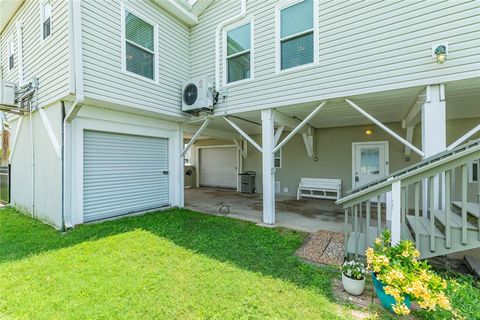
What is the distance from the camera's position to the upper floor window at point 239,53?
5.47m

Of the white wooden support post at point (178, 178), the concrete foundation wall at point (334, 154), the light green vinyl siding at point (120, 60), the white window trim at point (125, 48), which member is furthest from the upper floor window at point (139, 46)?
the concrete foundation wall at point (334, 154)

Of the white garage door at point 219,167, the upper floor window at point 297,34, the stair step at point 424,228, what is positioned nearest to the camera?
the stair step at point 424,228

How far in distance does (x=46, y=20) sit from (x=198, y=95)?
12.1ft

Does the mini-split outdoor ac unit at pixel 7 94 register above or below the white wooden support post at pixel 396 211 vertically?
above

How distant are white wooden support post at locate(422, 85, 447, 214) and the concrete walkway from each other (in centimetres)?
210

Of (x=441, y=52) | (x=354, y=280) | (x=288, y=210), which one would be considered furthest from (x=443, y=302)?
(x=288, y=210)

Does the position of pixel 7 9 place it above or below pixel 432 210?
above

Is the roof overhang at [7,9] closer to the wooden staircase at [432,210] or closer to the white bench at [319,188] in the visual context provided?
the wooden staircase at [432,210]

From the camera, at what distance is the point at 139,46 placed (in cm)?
535

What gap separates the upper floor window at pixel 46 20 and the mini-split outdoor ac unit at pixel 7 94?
5.35 feet

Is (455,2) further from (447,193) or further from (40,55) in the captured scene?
(40,55)

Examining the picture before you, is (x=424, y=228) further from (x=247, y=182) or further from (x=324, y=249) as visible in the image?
(x=247, y=182)

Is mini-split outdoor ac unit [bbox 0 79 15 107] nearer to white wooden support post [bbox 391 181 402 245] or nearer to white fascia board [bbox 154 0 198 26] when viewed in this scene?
white fascia board [bbox 154 0 198 26]

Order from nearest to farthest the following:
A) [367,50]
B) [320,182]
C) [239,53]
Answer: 1. [367,50]
2. [239,53]
3. [320,182]
